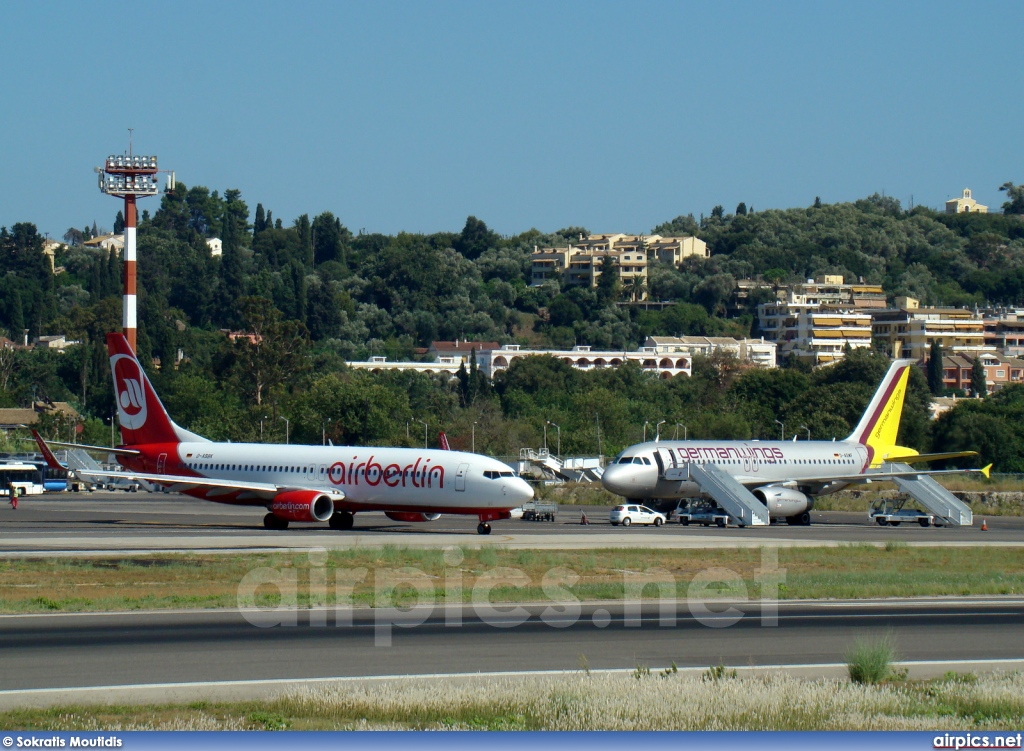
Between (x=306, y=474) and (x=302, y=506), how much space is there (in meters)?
2.35

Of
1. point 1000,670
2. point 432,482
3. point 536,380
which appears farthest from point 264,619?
point 536,380

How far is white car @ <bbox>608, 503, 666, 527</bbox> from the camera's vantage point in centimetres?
5966

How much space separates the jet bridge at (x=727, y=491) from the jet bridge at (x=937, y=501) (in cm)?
770

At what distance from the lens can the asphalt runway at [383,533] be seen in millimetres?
43250

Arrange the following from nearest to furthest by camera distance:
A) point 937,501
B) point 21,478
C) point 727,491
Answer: point 727,491
point 937,501
point 21,478

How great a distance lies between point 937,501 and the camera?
6144 centimetres

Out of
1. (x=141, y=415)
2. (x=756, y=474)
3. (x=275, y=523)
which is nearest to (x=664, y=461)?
(x=756, y=474)

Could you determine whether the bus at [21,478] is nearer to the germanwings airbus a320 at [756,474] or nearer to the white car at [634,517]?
the germanwings airbus a320 at [756,474]

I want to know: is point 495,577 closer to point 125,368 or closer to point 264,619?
point 264,619

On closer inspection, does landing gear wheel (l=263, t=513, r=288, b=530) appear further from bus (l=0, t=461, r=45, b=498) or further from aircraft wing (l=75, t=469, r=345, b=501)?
bus (l=0, t=461, r=45, b=498)

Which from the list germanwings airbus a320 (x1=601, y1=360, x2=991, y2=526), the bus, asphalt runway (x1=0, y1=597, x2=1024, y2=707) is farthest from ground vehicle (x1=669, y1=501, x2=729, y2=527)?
the bus

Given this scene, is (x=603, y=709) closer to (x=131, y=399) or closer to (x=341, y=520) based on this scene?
(x=341, y=520)

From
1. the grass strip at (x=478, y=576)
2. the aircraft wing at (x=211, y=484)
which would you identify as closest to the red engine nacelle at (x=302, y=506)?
the aircraft wing at (x=211, y=484)

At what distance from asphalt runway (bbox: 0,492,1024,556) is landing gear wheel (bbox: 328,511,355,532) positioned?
48 cm
